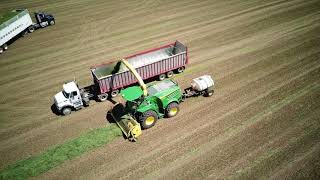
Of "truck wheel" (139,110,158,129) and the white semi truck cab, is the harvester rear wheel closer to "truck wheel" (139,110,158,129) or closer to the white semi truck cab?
the white semi truck cab

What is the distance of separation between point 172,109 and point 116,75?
192 inches

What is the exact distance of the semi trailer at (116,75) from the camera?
62.7ft

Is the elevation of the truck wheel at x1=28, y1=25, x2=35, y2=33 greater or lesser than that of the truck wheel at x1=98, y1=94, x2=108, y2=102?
greater

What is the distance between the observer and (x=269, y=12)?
3259 centimetres

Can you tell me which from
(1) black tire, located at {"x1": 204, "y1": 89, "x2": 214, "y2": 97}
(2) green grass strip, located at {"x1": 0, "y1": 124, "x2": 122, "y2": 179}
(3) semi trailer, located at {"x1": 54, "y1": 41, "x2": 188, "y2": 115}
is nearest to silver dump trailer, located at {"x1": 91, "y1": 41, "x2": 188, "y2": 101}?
(3) semi trailer, located at {"x1": 54, "y1": 41, "x2": 188, "y2": 115}

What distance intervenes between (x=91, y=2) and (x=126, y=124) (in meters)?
30.3

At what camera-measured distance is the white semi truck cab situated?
61.9 feet

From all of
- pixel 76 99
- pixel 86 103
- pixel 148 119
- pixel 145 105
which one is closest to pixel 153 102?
pixel 145 105

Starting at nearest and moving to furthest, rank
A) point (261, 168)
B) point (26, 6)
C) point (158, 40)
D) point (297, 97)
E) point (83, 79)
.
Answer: point (261, 168) → point (297, 97) → point (83, 79) → point (158, 40) → point (26, 6)

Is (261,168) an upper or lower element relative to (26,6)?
lower

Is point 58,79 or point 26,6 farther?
point 26,6

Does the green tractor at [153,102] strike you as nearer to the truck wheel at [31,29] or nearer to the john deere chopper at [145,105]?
the john deere chopper at [145,105]

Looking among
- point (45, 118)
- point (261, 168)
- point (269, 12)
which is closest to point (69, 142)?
point (45, 118)

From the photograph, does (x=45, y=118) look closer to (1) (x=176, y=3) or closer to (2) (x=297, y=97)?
(2) (x=297, y=97)
